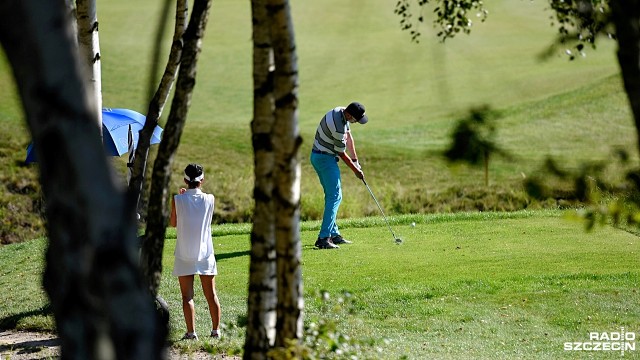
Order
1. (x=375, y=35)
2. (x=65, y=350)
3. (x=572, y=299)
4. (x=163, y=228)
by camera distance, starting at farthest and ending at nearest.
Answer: (x=375, y=35)
(x=572, y=299)
(x=163, y=228)
(x=65, y=350)

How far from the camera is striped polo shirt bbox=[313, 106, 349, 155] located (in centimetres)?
1313

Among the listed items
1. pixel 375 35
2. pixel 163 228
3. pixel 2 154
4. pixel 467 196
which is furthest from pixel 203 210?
pixel 375 35

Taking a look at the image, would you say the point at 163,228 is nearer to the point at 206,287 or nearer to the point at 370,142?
the point at 206,287

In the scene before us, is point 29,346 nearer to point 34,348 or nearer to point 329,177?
Answer: point 34,348

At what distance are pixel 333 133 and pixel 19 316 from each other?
4664 mm

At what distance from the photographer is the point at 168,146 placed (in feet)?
18.7

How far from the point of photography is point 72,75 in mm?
2311

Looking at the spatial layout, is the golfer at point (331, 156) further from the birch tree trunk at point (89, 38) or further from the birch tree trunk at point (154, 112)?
the birch tree trunk at point (154, 112)

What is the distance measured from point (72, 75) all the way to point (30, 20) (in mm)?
162

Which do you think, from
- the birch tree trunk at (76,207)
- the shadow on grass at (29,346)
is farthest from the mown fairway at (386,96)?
the birch tree trunk at (76,207)

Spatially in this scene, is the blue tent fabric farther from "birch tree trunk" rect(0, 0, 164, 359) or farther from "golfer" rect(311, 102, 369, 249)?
"birch tree trunk" rect(0, 0, 164, 359)

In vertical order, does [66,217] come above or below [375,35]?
below

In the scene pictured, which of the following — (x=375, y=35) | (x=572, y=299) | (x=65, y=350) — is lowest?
(x=572, y=299)

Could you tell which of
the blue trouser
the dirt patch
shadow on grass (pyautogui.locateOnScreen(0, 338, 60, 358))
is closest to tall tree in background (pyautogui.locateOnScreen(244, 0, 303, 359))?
the dirt patch
